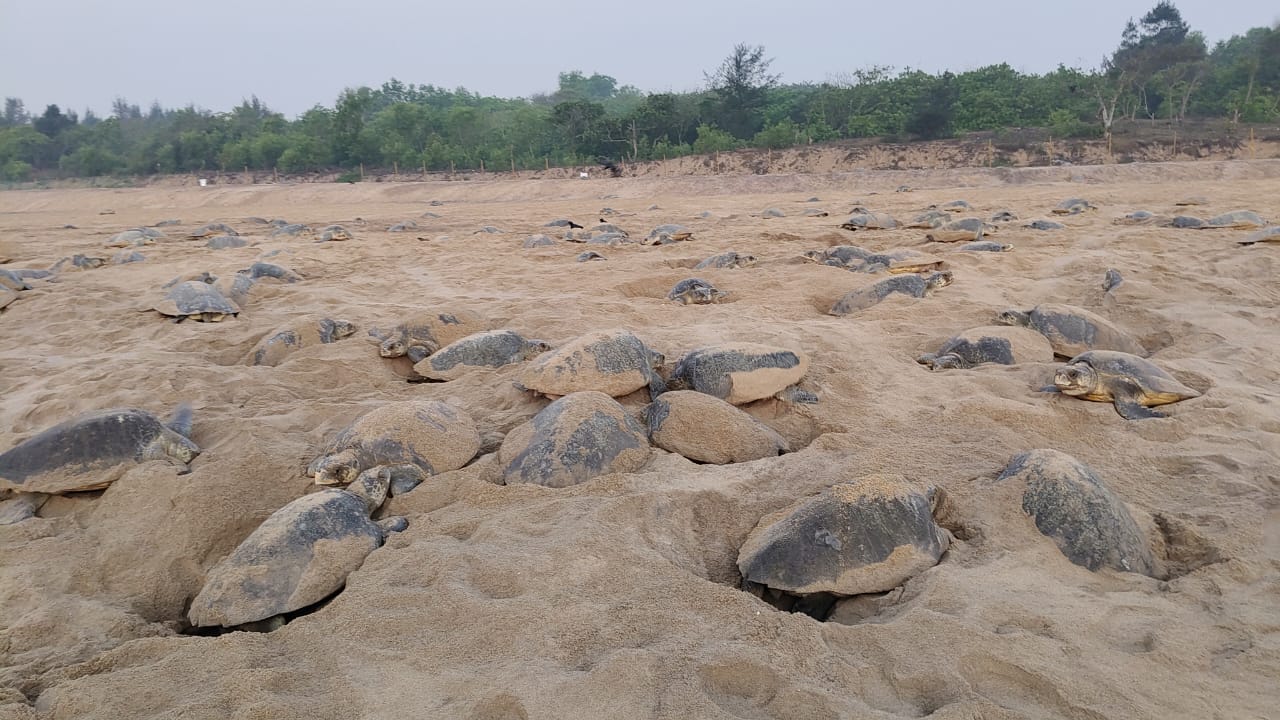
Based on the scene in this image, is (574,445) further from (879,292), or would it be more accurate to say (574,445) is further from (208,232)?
(208,232)

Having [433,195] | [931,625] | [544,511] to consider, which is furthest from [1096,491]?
[433,195]

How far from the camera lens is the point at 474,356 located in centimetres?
488

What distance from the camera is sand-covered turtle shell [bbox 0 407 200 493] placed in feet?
10.7

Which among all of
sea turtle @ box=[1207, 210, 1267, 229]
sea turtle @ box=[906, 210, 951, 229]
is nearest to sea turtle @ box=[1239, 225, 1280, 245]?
sea turtle @ box=[1207, 210, 1267, 229]

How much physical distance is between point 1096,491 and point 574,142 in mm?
32238

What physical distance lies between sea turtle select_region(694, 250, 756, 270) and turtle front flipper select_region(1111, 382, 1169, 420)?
15.4ft

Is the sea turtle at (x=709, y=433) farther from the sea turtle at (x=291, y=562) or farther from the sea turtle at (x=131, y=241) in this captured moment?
the sea turtle at (x=131, y=241)

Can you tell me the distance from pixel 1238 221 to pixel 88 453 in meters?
12.4

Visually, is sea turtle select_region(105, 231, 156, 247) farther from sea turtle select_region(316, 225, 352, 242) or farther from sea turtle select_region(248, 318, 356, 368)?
sea turtle select_region(248, 318, 356, 368)

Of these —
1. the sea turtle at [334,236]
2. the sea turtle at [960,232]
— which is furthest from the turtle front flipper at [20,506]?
the sea turtle at [960,232]

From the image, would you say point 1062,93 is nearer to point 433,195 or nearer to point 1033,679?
point 433,195

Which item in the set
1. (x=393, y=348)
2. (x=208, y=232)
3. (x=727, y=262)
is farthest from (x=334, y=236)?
(x=393, y=348)

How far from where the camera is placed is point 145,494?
10.6 feet

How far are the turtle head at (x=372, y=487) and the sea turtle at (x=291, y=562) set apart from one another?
17 cm
